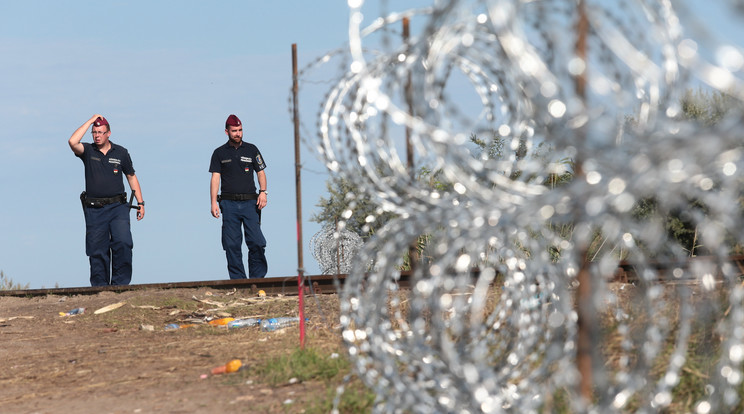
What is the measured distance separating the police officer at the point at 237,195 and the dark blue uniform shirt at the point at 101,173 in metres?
1.75

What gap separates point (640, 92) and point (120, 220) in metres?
11.9

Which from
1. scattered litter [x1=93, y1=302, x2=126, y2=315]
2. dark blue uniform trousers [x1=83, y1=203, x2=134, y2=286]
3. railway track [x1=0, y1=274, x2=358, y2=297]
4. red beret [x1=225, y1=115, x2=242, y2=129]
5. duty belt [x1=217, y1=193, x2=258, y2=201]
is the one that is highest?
red beret [x1=225, y1=115, x2=242, y2=129]

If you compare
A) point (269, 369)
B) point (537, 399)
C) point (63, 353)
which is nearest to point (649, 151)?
point (537, 399)

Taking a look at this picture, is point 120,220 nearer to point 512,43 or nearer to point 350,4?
point 350,4

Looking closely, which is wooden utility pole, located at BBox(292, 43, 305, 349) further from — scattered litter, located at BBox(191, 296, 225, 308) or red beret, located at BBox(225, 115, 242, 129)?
red beret, located at BBox(225, 115, 242, 129)

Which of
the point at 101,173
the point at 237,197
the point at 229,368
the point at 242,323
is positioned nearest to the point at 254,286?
the point at 237,197

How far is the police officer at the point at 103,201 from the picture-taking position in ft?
48.1

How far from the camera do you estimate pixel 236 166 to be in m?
14.3

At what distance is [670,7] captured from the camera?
137 inches

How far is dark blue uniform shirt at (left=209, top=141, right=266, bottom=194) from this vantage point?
564 inches

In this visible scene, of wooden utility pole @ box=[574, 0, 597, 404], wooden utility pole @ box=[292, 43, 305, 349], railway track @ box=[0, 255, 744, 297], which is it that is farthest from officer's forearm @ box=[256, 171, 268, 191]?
wooden utility pole @ box=[574, 0, 597, 404]

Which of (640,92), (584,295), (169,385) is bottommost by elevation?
(169,385)

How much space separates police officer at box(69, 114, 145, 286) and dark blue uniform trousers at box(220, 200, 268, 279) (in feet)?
5.99

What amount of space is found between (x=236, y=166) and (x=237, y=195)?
0.50 m
